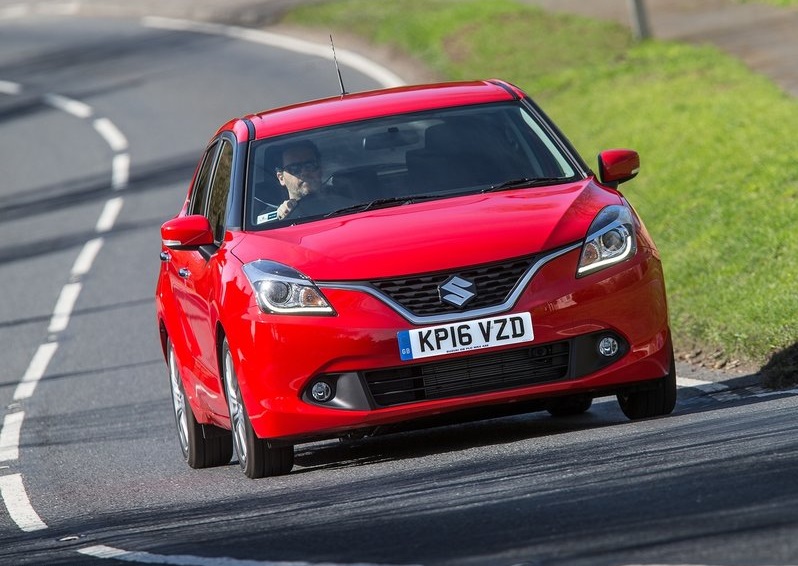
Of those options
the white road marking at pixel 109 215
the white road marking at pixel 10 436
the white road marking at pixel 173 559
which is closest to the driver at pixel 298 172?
the white road marking at pixel 173 559

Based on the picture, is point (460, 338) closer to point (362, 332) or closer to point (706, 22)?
point (362, 332)

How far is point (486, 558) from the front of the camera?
20.7ft

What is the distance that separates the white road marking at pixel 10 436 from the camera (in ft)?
40.8

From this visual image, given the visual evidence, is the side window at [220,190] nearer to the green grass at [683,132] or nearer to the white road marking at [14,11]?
the green grass at [683,132]

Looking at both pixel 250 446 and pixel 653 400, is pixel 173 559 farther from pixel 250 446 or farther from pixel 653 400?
pixel 653 400

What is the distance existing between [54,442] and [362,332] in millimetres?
4754

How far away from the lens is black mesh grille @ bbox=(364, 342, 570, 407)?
346 inches

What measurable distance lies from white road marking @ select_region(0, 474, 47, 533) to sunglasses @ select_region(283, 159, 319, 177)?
2169 millimetres

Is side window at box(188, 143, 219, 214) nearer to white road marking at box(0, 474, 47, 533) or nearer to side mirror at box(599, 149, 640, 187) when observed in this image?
white road marking at box(0, 474, 47, 533)

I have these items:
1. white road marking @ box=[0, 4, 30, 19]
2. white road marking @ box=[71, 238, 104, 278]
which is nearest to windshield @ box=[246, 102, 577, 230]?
white road marking @ box=[71, 238, 104, 278]

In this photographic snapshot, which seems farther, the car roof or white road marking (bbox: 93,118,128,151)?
white road marking (bbox: 93,118,128,151)

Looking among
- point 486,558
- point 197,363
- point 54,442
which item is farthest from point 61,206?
point 486,558

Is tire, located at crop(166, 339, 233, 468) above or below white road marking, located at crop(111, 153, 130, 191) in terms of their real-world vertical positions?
above

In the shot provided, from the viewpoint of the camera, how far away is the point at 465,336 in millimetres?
8680
